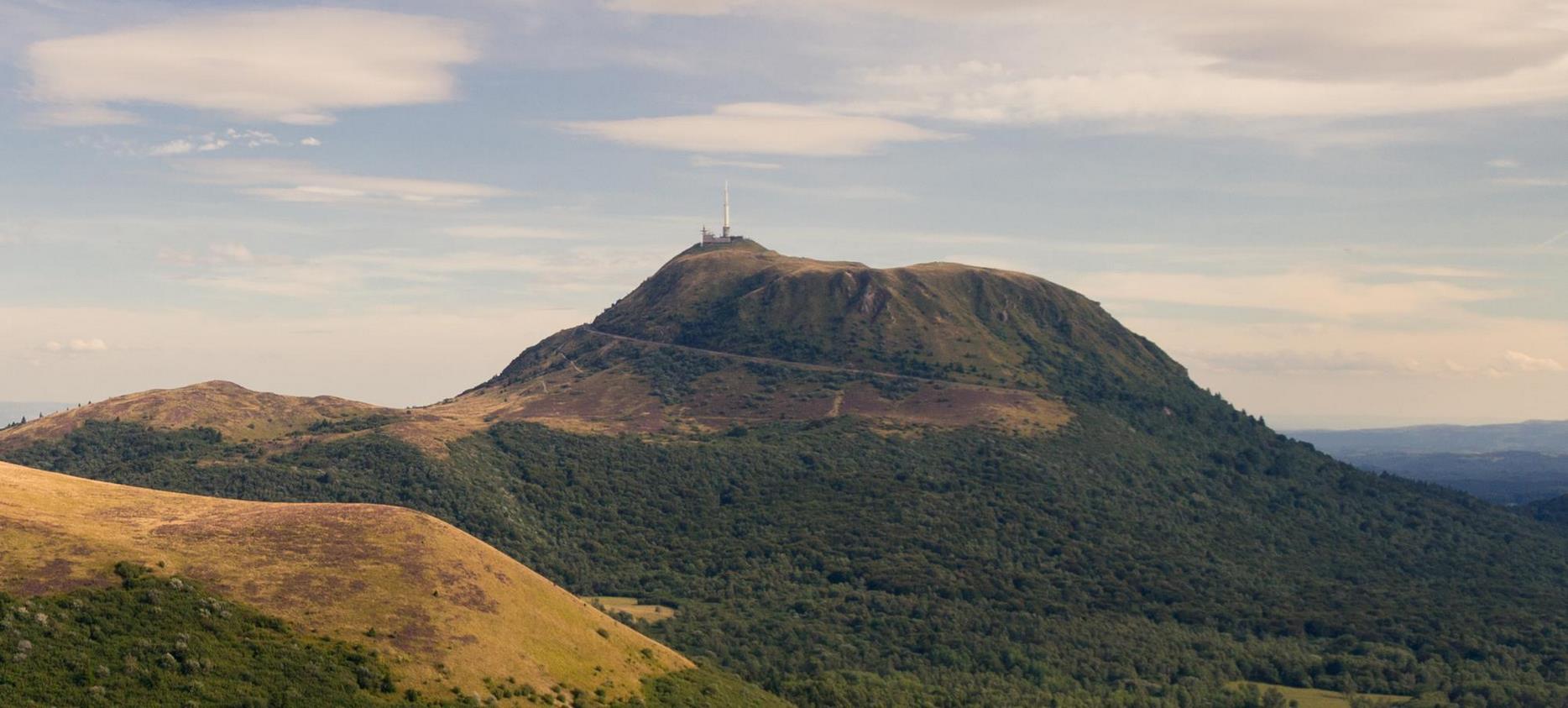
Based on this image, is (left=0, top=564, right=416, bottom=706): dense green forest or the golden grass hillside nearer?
(left=0, top=564, right=416, bottom=706): dense green forest

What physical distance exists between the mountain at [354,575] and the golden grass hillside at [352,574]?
210mm

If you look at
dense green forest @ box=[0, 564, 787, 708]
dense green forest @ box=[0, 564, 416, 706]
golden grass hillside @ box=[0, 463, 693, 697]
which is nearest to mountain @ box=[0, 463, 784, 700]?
golden grass hillside @ box=[0, 463, 693, 697]

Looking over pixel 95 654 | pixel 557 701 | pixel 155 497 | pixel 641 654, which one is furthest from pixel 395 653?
pixel 155 497

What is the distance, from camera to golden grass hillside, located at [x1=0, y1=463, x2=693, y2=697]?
478 feet

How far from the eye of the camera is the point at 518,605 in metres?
169

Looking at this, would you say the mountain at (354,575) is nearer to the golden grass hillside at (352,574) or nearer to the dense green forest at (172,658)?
the golden grass hillside at (352,574)

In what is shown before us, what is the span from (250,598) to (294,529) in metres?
21.5

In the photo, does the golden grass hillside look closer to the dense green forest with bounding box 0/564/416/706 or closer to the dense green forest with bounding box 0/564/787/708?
the dense green forest with bounding box 0/564/787/708

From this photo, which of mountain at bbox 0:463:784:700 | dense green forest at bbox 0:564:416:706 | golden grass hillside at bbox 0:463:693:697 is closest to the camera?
dense green forest at bbox 0:564:416:706

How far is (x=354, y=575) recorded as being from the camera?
520 ft

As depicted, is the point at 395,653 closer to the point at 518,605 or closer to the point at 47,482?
the point at 518,605

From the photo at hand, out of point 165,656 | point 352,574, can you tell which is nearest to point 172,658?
point 165,656

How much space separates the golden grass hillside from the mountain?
21 centimetres

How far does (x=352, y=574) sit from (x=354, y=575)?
0.49m
